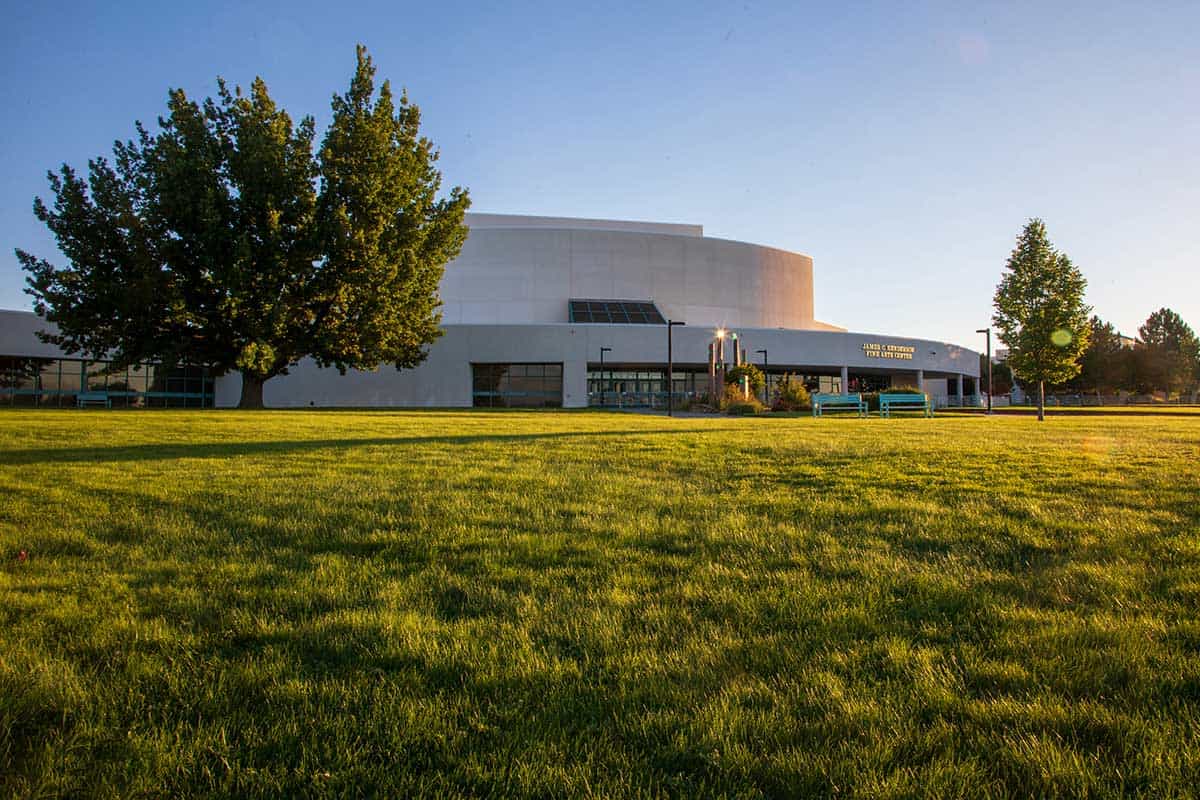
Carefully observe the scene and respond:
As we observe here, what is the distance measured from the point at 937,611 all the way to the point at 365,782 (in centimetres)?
259

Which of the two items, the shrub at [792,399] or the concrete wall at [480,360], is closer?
the shrub at [792,399]

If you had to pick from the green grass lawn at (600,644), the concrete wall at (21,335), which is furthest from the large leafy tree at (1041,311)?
the concrete wall at (21,335)

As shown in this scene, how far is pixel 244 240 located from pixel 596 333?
2747 cm

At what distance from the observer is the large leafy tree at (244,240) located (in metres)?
26.4

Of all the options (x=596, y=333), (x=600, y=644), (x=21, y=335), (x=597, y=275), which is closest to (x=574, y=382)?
(x=596, y=333)

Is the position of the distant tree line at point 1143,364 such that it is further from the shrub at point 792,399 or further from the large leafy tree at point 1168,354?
the shrub at point 792,399

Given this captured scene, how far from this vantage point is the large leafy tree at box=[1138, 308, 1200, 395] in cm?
8250

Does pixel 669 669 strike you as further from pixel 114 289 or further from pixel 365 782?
pixel 114 289

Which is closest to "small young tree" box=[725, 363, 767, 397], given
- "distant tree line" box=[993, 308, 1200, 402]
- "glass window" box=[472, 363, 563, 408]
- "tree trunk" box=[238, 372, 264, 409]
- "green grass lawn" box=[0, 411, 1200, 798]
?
"glass window" box=[472, 363, 563, 408]

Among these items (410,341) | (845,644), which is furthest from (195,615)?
(410,341)

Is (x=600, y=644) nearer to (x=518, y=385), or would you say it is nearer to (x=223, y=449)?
(x=223, y=449)

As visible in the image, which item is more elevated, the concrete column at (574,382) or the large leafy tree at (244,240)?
the large leafy tree at (244,240)

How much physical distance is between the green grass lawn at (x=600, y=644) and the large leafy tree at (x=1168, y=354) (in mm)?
101017

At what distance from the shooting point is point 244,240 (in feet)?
82.7
